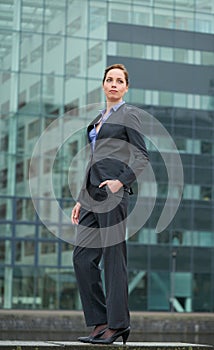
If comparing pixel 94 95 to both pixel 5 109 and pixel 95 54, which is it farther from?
pixel 5 109

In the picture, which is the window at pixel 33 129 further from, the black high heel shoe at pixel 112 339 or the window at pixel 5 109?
the black high heel shoe at pixel 112 339

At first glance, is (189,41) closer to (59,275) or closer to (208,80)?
(208,80)

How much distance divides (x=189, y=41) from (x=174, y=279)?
11.5 m

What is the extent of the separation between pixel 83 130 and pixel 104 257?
121 feet

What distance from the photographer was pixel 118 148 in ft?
21.4

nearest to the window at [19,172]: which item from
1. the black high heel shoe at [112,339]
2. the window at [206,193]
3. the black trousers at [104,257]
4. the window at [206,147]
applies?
the window at [206,193]

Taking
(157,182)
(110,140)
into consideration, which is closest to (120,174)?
(110,140)

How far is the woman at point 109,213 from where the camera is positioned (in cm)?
639

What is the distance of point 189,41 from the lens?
146ft

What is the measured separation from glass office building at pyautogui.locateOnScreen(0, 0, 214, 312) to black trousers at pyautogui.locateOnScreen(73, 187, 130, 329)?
1267 inches

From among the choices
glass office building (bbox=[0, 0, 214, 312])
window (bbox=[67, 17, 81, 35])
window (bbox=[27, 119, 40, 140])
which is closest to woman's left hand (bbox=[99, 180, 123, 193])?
glass office building (bbox=[0, 0, 214, 312])

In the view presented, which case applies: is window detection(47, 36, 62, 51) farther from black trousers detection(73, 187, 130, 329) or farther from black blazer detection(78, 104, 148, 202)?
black trousers detection(73, 187, 130, 329)

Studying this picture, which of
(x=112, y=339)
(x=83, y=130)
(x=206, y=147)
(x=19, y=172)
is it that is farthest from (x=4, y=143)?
(x=112, y=339)

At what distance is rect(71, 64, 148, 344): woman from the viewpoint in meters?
6.39
